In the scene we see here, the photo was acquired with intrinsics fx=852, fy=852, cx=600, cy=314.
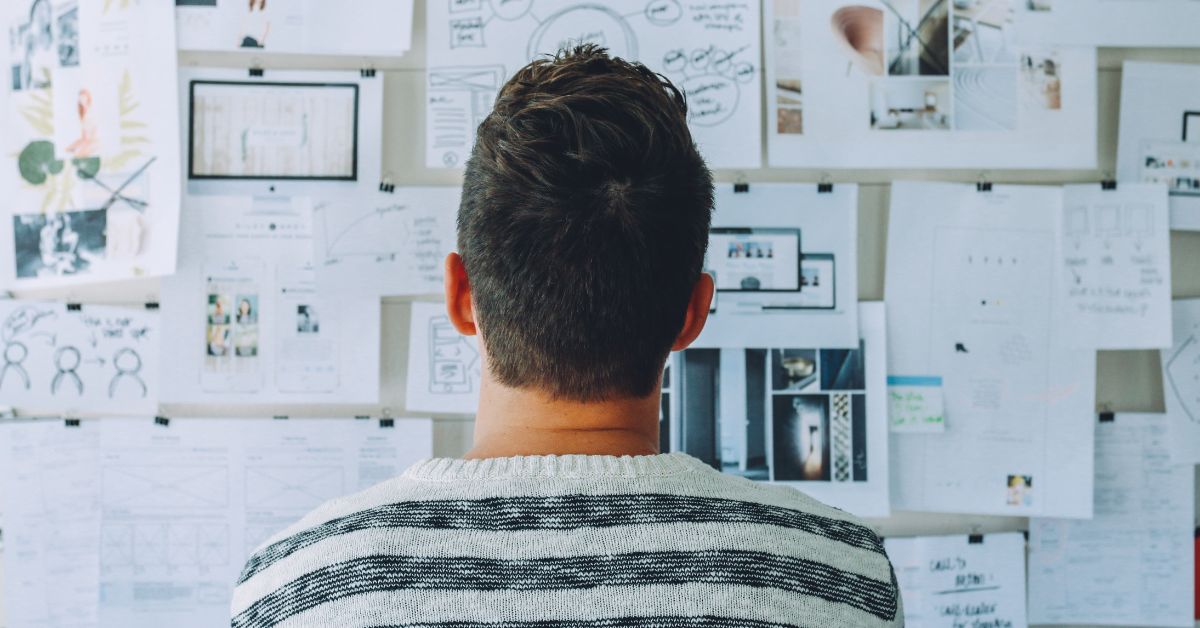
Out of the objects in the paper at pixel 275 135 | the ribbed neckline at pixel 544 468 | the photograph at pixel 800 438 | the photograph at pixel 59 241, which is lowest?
the photograph at pixel 800 438

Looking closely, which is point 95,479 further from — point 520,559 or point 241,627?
point 520,559

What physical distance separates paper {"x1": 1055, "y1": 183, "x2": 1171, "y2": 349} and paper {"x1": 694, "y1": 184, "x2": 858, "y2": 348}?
32 centimetres

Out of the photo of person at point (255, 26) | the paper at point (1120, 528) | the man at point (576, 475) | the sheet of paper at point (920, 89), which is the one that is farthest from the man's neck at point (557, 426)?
the paper at point (1120, 528)

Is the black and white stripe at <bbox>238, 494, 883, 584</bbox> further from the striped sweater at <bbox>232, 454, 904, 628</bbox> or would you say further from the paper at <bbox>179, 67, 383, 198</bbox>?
the paper at <bbox>179, 67, 383, 198</bbox>

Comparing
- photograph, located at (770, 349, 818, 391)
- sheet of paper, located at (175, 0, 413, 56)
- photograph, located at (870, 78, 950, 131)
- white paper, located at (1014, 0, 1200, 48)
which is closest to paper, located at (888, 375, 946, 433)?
photograph, located at (770, 349, 818, 391)

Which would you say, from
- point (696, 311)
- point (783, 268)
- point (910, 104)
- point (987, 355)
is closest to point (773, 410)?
point (783, 268)

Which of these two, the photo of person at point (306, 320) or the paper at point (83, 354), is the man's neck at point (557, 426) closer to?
A: the photo of person at point (306, 320)

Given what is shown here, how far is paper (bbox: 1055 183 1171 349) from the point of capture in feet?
4.07

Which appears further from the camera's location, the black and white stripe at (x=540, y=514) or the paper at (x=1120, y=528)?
the paper at (x=1120, y=528)

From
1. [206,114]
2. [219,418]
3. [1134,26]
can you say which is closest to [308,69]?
[206,114]

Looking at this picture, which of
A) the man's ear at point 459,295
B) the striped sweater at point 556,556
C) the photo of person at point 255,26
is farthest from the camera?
the photo of person at point 255,26

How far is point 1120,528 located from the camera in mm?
1262

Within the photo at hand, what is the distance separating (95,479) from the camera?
121 centimetres

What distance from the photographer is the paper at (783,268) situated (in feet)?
4.00
